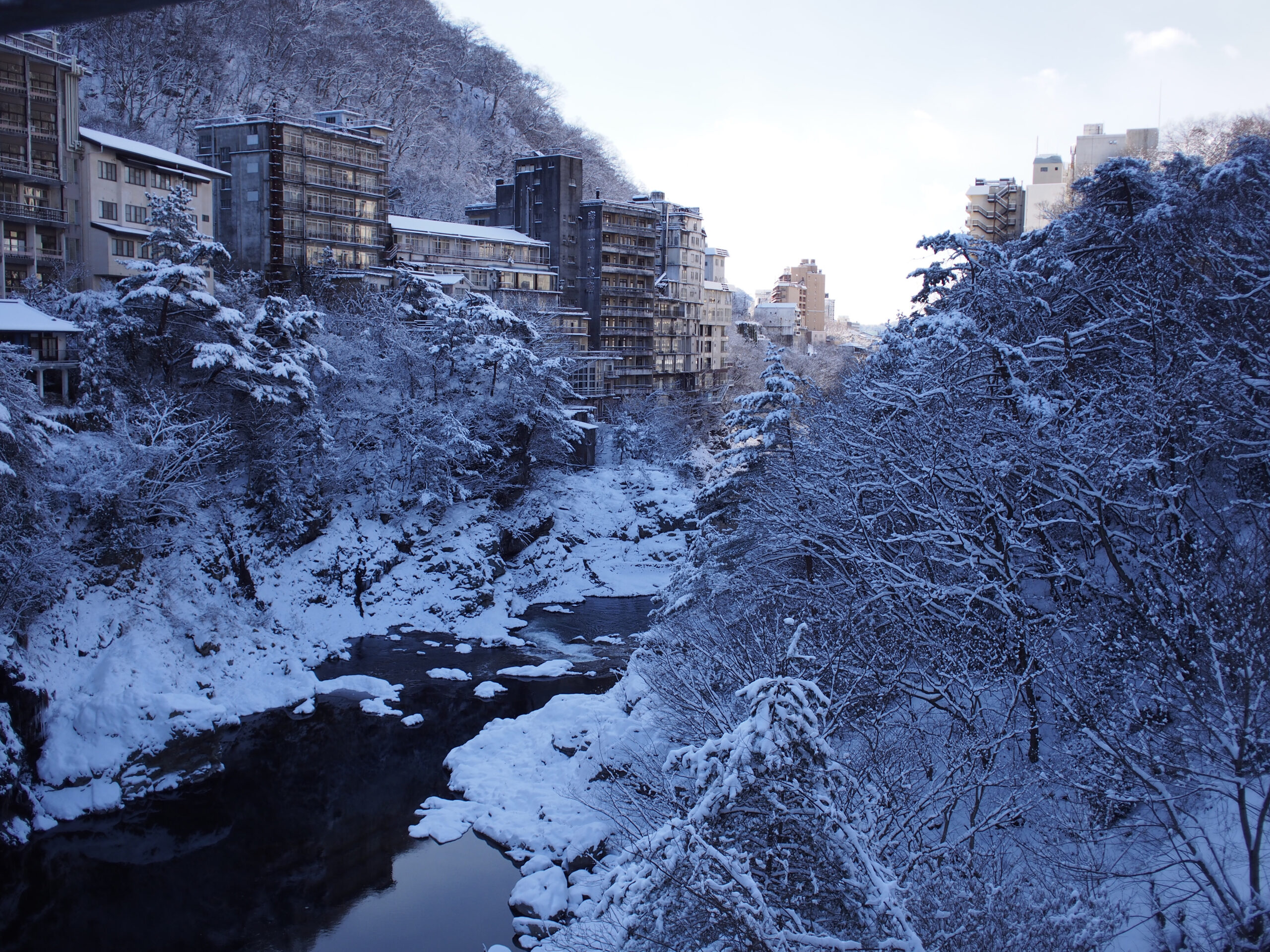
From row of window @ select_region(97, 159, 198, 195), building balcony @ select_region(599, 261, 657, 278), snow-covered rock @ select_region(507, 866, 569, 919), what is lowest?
snow-covered rock @ select_region(507, 866, 569, 919)

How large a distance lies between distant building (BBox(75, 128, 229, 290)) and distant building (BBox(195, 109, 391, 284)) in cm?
597

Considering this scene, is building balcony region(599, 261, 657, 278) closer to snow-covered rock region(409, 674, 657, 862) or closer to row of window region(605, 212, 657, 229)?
row of window region(605, 212, 657, 229)

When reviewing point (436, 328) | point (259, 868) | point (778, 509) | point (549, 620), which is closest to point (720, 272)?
point (436, 328)

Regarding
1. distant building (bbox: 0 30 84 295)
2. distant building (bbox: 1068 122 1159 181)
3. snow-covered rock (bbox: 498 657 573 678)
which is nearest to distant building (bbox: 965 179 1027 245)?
distant building (bbox: 1068 122 1159 181)

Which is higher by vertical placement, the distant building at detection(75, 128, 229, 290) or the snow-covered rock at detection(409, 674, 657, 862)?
the distant building at detection(75, 128, 229, 290)

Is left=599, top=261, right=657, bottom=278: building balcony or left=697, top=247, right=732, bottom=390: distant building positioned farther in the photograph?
left=697, top=247, right=732, bottom=390: distant building

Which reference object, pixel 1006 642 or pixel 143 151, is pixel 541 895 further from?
pixel 143 151

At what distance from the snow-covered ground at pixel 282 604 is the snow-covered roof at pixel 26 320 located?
6623mm

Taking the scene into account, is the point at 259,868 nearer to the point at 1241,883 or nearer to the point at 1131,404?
the point at 1241,883

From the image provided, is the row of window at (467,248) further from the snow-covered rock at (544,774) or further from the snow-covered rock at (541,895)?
the snow-covered rock at (541,895)

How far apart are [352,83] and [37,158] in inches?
1628

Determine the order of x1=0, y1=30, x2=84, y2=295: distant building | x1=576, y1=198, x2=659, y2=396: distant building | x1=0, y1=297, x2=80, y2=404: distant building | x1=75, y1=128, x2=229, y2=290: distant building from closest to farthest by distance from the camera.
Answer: x1=0, y1=297, x2=80, y2=404: distant building
x1=0, y1=30, x2=84, y2=295: distant building
x1=75, y1=128, x2=229, y2=290: distant building
x1=576, y1=198, x2=659, y2=396: distant building

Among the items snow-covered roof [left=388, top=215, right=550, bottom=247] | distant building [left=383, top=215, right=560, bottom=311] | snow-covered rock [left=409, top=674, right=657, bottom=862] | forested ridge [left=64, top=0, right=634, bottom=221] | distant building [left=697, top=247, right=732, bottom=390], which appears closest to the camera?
snow-covered rock [left=409, top=674, right=657, bottom=862]

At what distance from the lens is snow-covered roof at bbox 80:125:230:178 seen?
31.2 metres
